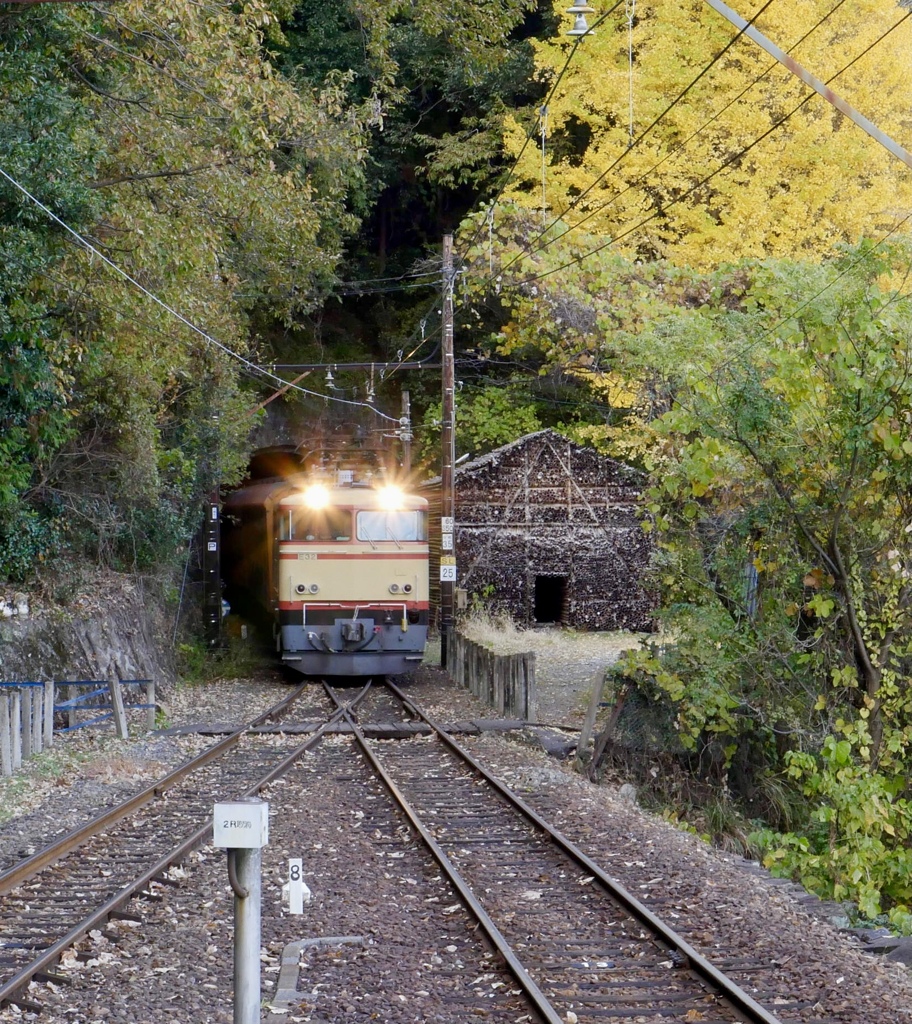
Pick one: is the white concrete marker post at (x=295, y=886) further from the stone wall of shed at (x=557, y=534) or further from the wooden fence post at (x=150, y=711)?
the stone wall of shed at (x=557, y=534)

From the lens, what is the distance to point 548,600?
3284 centimetres

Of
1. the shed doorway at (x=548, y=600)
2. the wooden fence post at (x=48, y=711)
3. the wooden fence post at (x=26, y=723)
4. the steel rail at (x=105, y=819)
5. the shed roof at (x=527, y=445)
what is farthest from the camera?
the shed doorway at (x=548, y=600)

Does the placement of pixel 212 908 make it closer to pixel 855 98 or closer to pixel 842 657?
pixel 842 657

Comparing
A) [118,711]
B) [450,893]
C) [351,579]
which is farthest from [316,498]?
[450,893]

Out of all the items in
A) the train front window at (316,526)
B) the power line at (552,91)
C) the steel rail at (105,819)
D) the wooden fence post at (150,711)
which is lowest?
the steel rail at (105,819)

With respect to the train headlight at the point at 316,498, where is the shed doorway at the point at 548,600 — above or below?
below

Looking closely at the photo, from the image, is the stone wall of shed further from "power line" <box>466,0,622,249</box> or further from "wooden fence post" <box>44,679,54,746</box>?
"wooden fence post" <box>44,679,54,746</box>

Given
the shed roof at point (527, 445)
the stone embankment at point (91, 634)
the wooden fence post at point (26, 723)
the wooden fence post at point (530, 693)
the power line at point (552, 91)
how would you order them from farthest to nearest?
the shed roof at point (527, 445)
the wooden fence post at point (530, 693)
the stone embankment at point (91, 634)
the wooden fence post at point (26, 723)
the power line at point (552, 91)

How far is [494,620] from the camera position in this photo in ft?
91.1

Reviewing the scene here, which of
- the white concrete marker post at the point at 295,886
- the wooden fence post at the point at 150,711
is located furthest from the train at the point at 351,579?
the white concrete marker post at the point at 295,886

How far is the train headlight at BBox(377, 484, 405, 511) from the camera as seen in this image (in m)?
20.7

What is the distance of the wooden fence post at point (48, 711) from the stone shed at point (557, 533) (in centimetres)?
1571

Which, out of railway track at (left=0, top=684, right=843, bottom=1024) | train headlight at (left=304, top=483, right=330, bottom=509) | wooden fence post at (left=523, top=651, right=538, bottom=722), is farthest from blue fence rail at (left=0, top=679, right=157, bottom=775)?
wooden fence post at (left=523, top=651, right=538, bottom=722)

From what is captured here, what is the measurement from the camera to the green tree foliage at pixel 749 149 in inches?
838
